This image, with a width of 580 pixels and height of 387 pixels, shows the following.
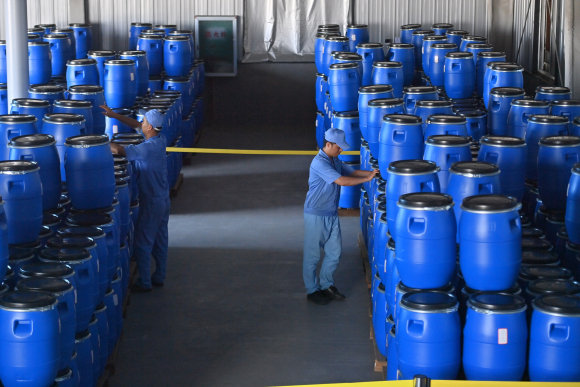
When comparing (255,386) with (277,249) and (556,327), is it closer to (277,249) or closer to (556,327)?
(556,327)

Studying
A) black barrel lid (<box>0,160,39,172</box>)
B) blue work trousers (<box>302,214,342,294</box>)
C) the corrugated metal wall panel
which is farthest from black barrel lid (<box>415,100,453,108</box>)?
the corrugated metal wall panel

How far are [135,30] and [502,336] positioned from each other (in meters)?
12.8

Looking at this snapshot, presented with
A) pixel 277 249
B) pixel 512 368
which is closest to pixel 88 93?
pixel 277 249

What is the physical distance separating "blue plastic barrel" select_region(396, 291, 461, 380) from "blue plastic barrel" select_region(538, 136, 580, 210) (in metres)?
2.12

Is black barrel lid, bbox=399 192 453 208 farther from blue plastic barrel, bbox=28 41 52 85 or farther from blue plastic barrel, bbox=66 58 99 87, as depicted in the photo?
blue plastic barrel, bbox=28 41 52 85

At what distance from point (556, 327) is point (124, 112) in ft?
22.9

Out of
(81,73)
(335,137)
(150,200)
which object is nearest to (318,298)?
(335,137)

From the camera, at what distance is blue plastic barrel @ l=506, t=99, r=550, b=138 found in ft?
25.7

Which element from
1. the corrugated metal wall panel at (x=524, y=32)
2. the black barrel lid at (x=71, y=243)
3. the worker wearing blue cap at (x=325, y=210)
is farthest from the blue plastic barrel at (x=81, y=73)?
the corrugated metal wall panel at (x=524, y=32)

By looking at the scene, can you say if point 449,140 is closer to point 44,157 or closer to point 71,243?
point 71,243

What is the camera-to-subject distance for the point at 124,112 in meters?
10.1

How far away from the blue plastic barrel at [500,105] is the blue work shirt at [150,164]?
366 centimetres

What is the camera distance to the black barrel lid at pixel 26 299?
14.7 ft

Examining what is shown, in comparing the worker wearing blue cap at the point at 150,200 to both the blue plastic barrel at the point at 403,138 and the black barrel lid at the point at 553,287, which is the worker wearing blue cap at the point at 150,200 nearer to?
the blue plastic barrel at the point at 403,138
